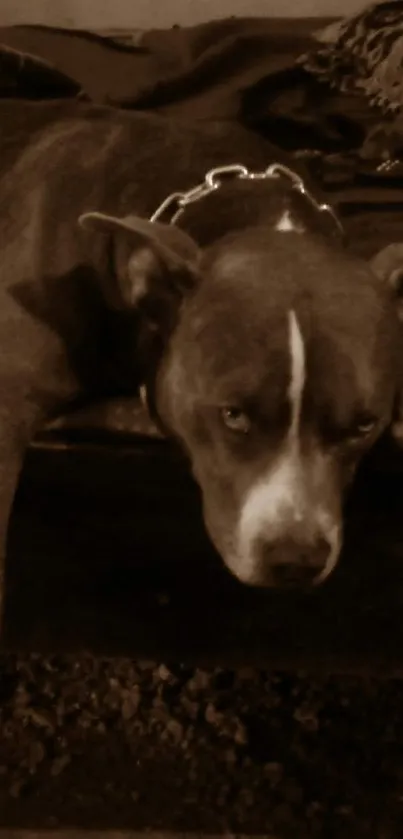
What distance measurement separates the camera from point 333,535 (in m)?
0.90

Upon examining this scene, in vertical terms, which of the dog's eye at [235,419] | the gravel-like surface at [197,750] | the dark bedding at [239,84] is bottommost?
the gravel-like surface at [197,750]

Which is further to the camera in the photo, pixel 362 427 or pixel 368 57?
pixel 368 57

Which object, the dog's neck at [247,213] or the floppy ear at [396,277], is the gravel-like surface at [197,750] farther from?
the dog's neck at [247,213]

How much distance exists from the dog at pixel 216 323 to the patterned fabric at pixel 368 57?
0.53m

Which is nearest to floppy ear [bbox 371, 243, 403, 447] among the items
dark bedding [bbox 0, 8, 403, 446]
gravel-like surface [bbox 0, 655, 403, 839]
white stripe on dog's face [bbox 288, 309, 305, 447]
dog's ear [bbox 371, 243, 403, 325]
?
dog's ear [bbox 371, 243, 403, 325]

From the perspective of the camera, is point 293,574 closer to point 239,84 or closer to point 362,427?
point 362,427

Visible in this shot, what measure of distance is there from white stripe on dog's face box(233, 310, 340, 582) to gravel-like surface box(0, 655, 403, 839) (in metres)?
0.50

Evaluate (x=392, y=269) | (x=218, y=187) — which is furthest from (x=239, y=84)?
(x=392, y=269)

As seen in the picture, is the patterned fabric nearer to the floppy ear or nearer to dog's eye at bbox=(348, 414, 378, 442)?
the floppy ear

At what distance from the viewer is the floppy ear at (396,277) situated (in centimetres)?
Result: 96

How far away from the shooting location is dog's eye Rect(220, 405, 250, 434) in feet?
2.91

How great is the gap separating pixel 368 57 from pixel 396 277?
0.86 m

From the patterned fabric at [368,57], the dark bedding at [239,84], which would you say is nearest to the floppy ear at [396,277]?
the dark bedding at [239,84]

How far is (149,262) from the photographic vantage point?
36.8 inches
